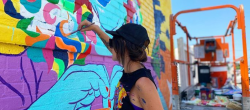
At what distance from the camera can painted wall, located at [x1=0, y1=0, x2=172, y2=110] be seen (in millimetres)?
1535

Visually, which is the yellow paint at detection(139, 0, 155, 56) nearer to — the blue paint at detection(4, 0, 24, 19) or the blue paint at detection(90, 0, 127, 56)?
the blue paint at detection(90, 0, 127, 56)

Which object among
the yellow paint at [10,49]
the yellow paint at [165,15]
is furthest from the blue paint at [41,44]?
the yellow paint at [165,15]

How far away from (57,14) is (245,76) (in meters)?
5.05

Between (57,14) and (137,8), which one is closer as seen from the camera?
(57,14)

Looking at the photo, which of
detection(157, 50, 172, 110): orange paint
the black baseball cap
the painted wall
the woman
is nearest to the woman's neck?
the woman

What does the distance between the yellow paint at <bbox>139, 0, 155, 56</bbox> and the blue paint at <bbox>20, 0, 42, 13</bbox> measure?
2743mm

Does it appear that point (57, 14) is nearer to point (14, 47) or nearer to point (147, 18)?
point (14, 47)

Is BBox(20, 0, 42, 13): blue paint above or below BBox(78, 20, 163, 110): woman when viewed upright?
above

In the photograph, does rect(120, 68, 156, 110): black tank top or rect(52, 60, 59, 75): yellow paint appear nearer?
rect(120, 68, 156, 110): black tank top

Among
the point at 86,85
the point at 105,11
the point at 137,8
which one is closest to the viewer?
the point at 86,85

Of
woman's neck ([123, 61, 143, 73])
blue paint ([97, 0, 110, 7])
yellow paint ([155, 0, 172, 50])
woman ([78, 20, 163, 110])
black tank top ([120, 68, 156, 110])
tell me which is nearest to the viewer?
woman ([78, 20, 163, 110])

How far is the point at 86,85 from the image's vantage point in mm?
2344

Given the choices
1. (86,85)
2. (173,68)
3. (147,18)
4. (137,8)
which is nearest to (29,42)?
(86,85)

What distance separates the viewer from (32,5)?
177 cm
